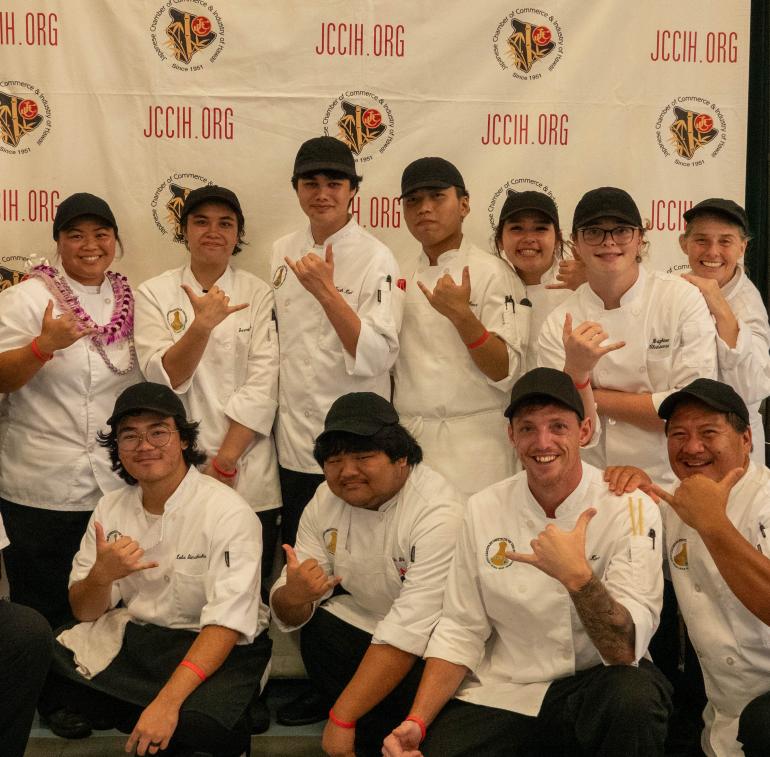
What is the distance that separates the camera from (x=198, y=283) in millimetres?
3594

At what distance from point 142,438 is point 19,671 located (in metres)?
0.71

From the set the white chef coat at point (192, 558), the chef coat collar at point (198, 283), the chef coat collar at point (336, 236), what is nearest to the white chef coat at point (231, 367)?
the chef coat collar at point (198, 283)

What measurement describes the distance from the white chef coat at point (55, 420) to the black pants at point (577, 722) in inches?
57.1

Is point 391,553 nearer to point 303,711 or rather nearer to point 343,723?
point 343,723

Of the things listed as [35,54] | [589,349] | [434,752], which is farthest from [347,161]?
[434,752]

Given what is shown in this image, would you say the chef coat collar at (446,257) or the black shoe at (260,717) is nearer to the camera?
the black shoe at (260,717)

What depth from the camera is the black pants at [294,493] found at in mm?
3514

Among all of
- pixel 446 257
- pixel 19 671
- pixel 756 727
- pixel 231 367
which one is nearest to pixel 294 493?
pixel 231 367

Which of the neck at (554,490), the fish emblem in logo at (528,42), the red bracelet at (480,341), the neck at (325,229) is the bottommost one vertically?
the neck at (554,490)

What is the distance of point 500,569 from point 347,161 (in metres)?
1.43

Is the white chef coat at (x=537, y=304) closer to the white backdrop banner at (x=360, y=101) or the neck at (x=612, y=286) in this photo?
the neck at (x=612, y=286)

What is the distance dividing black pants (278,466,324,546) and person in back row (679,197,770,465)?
134 cm

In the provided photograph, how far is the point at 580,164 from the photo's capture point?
155 inches

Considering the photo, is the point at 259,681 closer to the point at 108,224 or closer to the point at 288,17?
the point at 108,224
